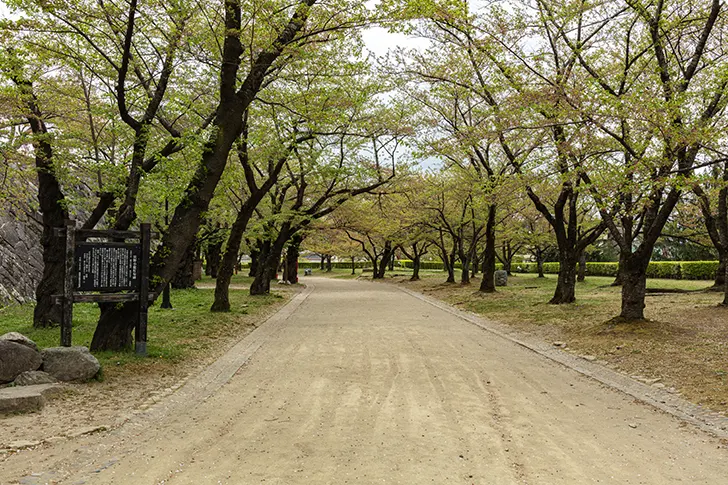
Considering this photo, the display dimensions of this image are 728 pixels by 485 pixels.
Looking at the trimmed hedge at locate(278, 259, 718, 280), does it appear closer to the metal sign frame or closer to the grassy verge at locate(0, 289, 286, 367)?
the grassy verge at locate(0, 289, 286, 367)

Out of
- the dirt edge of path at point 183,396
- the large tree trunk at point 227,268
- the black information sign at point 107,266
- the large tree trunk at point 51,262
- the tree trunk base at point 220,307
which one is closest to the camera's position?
the dirt edge of path at point 183,396

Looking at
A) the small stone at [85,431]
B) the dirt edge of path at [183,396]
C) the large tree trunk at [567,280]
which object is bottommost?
the dirt edge of path at [183,396]

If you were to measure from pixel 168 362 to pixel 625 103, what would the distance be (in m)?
7.84

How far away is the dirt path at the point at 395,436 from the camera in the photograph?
3.43m

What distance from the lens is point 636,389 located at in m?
6.11

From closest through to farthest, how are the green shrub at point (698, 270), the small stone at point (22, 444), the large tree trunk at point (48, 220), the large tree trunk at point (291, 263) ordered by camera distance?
the small stone at point (22, 444), the large tree trunk at point (48, 220), the green shrub at point (698, 270), the large tree trunk at point (291, 263)

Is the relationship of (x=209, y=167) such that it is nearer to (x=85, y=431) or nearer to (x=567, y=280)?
(x=85, y=431)

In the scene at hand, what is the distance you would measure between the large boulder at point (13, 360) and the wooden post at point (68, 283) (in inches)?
42.2

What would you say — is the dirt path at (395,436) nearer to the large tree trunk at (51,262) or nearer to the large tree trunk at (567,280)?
the large tree trunk at (51,262)

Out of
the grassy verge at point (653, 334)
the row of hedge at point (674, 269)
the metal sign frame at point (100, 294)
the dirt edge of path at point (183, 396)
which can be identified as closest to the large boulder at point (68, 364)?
the metal sign frame at point (100, 294)

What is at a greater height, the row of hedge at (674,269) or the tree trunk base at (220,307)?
the row of hedge at (674,269)

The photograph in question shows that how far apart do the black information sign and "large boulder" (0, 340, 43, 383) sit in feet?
4.50

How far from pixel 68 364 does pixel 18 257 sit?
1278 cm

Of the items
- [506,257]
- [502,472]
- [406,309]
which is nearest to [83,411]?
[502,472]
